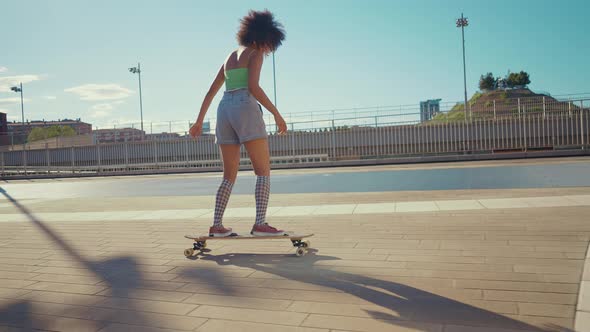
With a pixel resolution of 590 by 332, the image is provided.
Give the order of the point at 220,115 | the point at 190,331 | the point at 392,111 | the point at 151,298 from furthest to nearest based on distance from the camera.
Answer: the point at 392,111
the point at 220,115
the point at 151,298
the point at 190,331

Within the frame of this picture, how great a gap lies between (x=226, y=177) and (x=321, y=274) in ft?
4.37

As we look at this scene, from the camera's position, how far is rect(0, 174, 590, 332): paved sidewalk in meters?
2.23

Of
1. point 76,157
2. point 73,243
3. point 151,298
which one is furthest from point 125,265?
point 76,157

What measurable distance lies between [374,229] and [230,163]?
158cm

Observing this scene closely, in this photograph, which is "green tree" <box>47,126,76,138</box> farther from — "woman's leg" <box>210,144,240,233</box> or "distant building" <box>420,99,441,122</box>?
"woman's leg" <box>210,144,240,233</box>

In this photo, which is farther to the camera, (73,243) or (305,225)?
(305,225)

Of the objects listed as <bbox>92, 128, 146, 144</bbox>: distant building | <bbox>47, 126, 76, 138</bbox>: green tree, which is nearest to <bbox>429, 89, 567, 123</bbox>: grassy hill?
<bbox>92, 128, 146, 144</bbox>: distant building

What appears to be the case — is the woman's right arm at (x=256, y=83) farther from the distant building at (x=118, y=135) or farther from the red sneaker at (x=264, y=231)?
the distant building at (x=118, y=135)

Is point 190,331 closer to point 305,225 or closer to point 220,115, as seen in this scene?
point 220,115

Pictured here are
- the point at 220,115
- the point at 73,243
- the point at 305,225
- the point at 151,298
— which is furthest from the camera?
the point at 305,225

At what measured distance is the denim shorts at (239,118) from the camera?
3.72 metres

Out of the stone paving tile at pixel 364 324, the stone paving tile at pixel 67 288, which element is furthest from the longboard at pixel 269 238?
the stone paving tile at pixel 364 324

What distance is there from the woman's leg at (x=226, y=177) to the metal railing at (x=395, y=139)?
19449mm

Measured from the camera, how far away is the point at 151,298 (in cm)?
265
